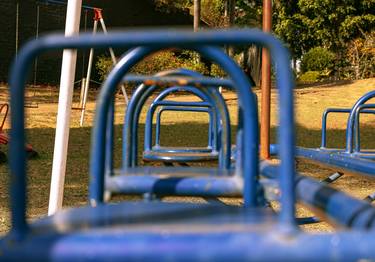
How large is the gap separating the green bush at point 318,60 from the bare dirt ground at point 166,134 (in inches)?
214

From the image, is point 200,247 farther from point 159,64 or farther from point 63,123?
point 159,64

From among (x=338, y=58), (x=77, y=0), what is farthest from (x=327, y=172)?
(x=338, y=58)

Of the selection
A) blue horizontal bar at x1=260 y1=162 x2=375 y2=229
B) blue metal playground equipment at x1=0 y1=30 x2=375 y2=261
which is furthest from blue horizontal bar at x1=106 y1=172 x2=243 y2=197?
blue metal playground equipment at x1=0 y1=30 x2=375 y2=261

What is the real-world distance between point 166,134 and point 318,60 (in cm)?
1713

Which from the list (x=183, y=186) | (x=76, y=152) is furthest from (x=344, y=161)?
(x=76, y=152)

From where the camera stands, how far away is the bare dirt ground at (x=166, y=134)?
5.85 meters

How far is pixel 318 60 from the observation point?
2778 cm

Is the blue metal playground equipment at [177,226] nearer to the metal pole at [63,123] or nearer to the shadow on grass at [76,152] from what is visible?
the metal pole at [63,123]

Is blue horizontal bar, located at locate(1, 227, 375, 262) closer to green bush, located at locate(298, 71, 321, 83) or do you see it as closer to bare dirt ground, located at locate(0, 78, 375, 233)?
bare dirt ground, located at locate(0, 78, 375, 233)

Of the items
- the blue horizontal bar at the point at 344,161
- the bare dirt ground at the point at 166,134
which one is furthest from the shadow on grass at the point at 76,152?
the blue horizontal bar at the point at 344,161

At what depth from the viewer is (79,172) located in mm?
7293

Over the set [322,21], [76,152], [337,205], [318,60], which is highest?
[322,21]

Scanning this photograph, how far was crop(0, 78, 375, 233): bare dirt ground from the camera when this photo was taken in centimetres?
585

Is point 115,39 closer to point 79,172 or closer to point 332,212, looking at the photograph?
point 332,212
